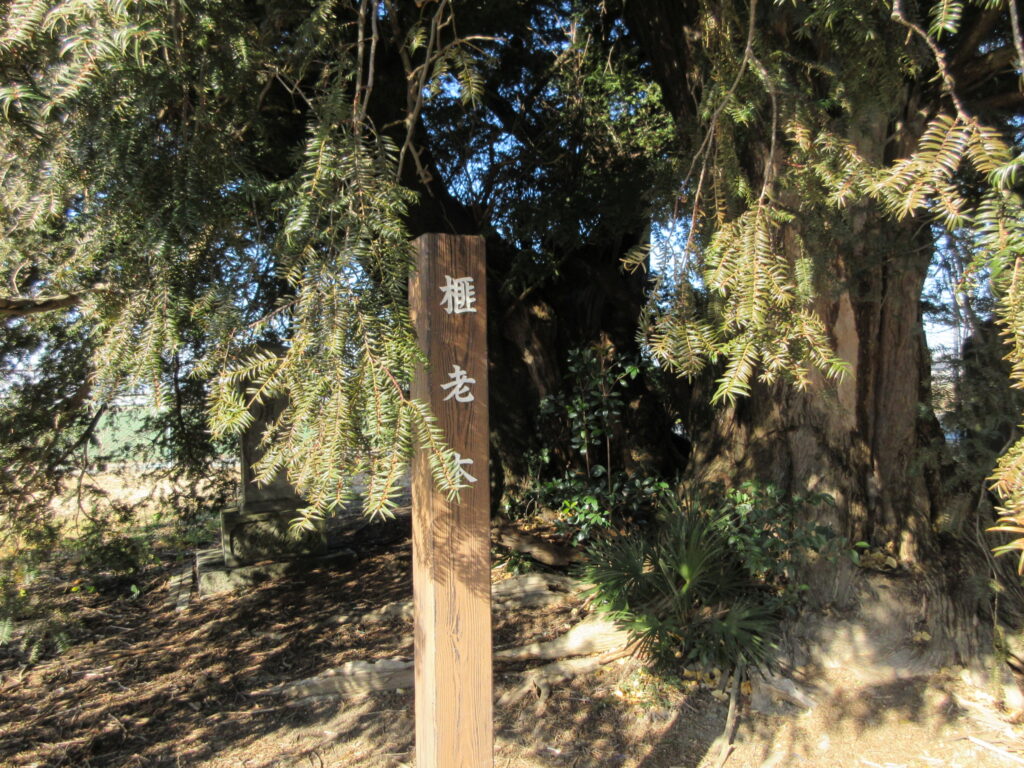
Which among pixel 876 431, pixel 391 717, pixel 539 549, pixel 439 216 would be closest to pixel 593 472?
pixel 539 549

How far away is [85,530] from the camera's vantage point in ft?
13.8

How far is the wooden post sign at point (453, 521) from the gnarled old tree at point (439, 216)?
326 millimetres

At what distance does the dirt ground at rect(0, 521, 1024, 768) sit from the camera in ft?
11.4

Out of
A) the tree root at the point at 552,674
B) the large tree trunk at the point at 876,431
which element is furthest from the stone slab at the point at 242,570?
the large tree trunk at the point at 876,431

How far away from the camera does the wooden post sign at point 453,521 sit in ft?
7.47

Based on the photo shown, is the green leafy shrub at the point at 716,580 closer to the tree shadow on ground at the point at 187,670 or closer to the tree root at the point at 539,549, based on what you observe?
the tree root at the point at 539,549

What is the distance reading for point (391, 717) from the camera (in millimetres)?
3926

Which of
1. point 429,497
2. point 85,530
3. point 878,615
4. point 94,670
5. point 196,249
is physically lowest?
point 94,670

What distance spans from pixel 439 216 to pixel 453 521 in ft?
11.0

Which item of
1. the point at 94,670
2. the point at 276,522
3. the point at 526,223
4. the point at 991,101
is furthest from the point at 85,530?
the point at 991,101

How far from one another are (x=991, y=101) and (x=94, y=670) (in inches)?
259

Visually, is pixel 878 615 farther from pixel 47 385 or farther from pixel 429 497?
pixel 47 385

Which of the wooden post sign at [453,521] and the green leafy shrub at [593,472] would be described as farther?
Result: the green leafy shrub at [593,472]

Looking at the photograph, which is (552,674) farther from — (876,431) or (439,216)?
(439,216)
